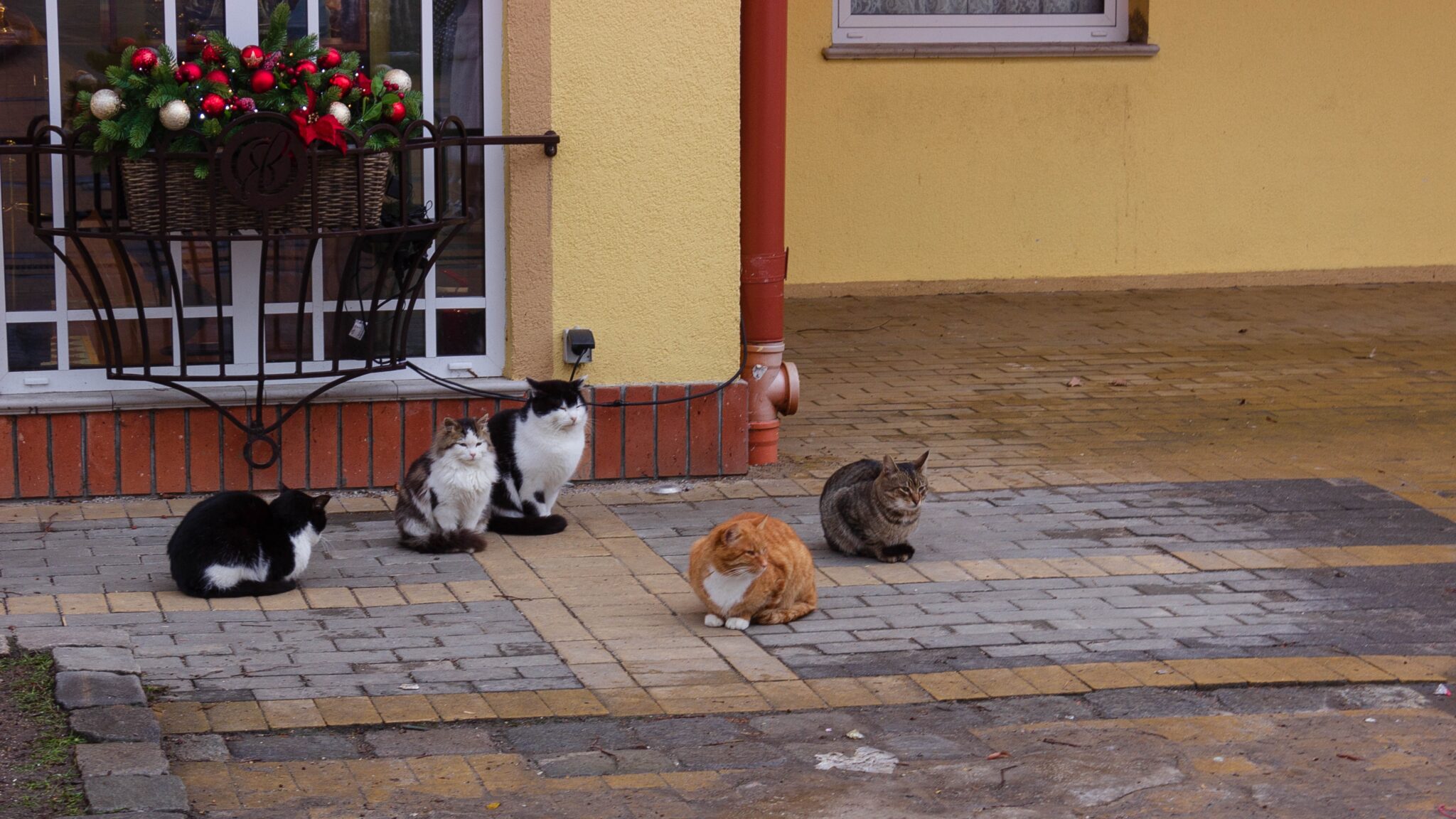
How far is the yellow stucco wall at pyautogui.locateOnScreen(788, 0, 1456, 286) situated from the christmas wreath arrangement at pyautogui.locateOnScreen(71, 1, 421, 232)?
5170 millimetres

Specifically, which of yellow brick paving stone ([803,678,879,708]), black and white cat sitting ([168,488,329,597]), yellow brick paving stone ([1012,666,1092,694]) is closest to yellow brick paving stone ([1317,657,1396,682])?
yellow brick paving stone ([1012,666,1092,694])

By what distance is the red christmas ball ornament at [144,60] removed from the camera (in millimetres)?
6301

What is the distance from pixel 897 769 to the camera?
15.3ft

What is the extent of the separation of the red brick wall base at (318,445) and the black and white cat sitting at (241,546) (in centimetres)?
116

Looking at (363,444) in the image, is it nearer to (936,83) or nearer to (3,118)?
(3,118)

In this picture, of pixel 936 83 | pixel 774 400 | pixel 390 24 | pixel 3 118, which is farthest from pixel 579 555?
pixel 936 83

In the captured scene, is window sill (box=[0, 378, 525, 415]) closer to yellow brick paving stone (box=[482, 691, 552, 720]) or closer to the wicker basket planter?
the wicker basket planter

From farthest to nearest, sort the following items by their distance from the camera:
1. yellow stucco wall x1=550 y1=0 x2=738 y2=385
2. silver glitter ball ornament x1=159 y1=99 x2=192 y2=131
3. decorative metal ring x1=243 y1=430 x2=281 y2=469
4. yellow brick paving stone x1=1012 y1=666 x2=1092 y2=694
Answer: yellow stucco wall x1=550 y1=0 x2=738 y2=385, decorative metal ring x1=243 y1=430 x2=281 y2=469, silver glitter ball ornament x1=159 y1=99 x2=192 y2=131, yellow brick paving stone x1=1012 y1=666 x2=1092 y2=694

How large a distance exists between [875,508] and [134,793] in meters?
3.07

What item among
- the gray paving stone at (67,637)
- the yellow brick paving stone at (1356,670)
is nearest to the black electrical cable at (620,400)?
the gray paving stone at (67,637)

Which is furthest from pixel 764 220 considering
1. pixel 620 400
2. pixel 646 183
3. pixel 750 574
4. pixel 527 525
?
pixel 750 574

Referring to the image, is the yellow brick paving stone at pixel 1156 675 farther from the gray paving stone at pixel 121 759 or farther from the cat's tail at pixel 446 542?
the gray paving stone at pixel 121 759

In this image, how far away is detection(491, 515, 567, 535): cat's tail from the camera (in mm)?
6762

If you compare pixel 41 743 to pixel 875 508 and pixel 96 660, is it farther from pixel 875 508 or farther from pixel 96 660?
pixel 875 508
